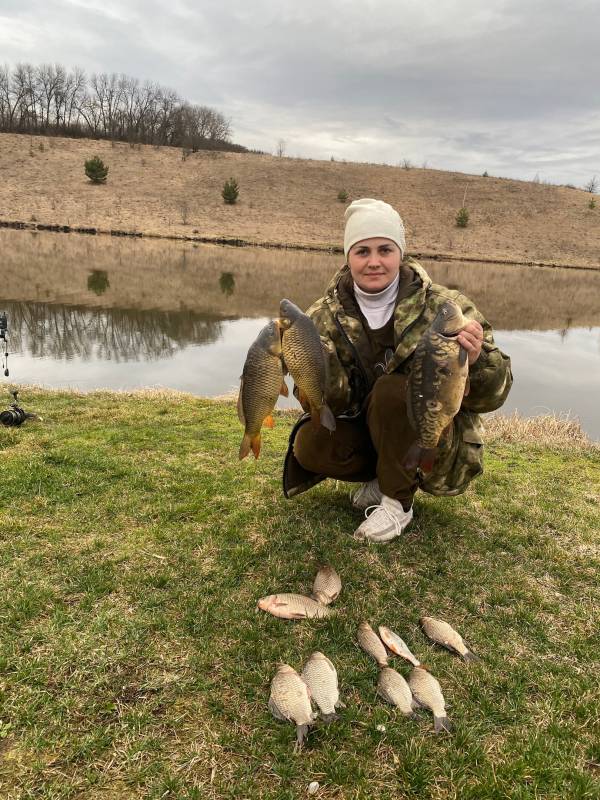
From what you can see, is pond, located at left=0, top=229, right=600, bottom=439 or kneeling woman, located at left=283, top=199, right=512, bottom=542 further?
pond, located at left=0, top=229, right=600, bottom=439

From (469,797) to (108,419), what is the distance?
17.7ft

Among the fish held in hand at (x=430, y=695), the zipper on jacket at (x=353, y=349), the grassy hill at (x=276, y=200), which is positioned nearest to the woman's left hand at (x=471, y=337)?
the zipper on jacket at (x=353, y=349)

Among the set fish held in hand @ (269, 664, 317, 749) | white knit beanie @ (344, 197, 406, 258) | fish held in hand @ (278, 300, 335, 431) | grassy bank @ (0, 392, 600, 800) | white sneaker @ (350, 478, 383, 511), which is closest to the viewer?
grassy bank @ (0, 392, 600, 800)

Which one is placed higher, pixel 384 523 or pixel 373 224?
pixel 373 224

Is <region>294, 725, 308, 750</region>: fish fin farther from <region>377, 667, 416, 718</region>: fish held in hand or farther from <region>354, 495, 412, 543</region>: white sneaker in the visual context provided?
<region>354, 495, 412, 543</region>: white sneaker

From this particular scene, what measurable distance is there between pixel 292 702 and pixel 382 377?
199cm

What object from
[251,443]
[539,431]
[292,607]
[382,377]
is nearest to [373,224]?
[382,377]

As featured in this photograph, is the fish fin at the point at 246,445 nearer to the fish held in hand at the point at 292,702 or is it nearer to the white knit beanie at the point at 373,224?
the fish held in hand at the point at 292,702

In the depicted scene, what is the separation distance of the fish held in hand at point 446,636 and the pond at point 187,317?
6958 millimetres

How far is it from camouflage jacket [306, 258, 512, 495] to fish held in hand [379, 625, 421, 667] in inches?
48.2

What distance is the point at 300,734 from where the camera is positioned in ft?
7.25

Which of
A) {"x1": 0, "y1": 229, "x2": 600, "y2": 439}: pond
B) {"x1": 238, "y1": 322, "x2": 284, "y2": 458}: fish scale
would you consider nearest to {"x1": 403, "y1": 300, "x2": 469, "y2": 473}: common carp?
{"x1": 238, "y1": 322, "x2": 284, "y2": 458}: fish scale

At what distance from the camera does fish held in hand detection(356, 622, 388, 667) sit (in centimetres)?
267

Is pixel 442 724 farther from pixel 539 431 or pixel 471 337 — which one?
pixel 539 431
